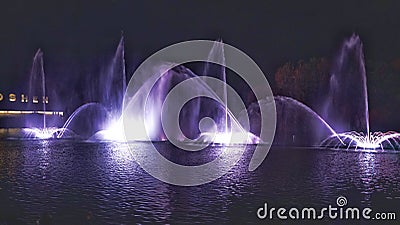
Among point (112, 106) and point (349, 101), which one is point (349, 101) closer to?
point (349, 101)

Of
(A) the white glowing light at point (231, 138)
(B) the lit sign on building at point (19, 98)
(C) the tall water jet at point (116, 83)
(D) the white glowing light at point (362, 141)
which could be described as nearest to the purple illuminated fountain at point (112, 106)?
(C) the tall water jet at point (116, 83)

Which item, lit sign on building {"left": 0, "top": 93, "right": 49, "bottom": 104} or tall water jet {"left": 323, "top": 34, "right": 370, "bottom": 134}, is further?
lit sign on building {"left": 0, "top": 93, "right": 49, "bottom": 104}

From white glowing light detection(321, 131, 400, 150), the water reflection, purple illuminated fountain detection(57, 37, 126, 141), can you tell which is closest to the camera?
the water reflection

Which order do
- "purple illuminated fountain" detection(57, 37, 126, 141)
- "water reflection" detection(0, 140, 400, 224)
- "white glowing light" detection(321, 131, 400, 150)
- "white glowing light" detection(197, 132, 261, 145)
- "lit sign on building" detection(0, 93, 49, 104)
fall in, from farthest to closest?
1. "lit sign on building" detection(0, 93, 49, 104)
2. "purple illuminated fountain" detection(57, 37, 126, 141)
3. "white glowing light" detection(197, 132, 261, 145)
4. "white glowing light" detection(321, 131, 400, 150)
5. "water reflection" detection(0, 140, 400, 224)

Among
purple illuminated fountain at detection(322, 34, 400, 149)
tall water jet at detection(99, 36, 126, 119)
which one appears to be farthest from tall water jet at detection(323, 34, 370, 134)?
tall water jet at detection(99, 36, 126, 119)

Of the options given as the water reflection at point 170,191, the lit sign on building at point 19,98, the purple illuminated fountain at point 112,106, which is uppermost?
→ the lit sign on building at point 19,98

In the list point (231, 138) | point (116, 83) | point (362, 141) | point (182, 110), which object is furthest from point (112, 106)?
point (362, 141)

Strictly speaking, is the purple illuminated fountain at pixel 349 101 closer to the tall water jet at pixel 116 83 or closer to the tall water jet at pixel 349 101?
the tall water jet at pixel 349 101

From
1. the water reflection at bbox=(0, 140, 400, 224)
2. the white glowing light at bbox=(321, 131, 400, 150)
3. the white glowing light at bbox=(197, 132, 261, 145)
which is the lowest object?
the water reflection at bbox=(0, 140, 400, 224)

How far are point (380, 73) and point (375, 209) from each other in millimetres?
34465

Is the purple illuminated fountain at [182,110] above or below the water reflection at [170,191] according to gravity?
above

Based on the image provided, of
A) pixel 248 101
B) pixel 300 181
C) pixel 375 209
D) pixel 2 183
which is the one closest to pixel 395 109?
pixel 248 101

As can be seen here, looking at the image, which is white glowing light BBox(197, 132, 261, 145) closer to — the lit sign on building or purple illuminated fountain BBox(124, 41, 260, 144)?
purple illuminated fountain BBox(124, 41, 260, 144)

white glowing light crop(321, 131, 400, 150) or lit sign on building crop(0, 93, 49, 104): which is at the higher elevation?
lit sign on building crop(0, 93, 49, 104)
